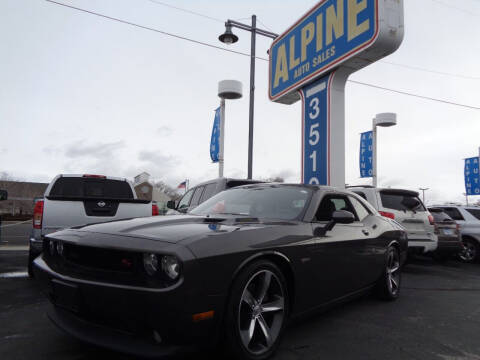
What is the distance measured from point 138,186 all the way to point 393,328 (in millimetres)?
69315

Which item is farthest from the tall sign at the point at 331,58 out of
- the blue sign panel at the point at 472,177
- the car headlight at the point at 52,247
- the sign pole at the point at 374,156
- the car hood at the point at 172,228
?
the blue sign panel at the point at 472,177

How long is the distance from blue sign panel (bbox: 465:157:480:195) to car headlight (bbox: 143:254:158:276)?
2599 centimetres

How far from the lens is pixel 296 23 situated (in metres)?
10.5

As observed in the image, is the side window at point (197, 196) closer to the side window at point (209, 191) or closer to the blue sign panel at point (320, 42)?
the side window at point (209, 191)

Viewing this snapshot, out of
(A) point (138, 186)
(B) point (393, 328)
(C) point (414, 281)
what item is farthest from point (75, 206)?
(A) point (138, 186)

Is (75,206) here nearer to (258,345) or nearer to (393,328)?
(258,345)

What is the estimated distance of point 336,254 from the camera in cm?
347

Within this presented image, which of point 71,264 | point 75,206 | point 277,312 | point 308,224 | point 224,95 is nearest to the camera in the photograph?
point 71,264

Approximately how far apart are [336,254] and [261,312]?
1.11 metres

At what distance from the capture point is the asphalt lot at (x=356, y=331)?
9.29ft

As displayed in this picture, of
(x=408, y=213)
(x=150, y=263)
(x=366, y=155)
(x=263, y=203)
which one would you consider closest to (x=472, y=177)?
(x=366, y=155)

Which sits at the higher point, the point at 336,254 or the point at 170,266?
the point at 170,266

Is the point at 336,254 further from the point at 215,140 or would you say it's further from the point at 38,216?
the point at 215,140

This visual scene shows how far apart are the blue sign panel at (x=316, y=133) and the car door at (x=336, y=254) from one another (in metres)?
4.79
